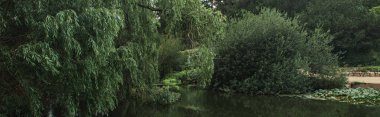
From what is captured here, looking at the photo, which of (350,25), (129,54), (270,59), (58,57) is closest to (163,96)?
(129,54)

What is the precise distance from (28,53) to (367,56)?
28869 mm

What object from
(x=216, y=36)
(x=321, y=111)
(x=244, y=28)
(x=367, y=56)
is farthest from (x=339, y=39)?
(x=216, y=36)

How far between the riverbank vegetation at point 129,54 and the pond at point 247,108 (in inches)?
23.1

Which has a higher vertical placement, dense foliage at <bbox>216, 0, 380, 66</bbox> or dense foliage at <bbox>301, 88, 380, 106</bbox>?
dense foliage at <bbox>216, 0, 380, 66</bbox>

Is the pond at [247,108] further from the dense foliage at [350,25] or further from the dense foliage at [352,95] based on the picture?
the dense foliage at [350,25]

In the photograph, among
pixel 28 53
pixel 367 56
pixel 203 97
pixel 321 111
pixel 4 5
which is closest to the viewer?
pixel 28 53

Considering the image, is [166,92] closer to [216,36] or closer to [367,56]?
[216,36]

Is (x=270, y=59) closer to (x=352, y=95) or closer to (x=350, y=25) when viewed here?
(x=352, y=95)

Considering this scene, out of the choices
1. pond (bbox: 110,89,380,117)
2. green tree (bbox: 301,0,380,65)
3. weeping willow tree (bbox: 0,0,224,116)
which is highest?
green tree (bbox: 301,0,380,65)

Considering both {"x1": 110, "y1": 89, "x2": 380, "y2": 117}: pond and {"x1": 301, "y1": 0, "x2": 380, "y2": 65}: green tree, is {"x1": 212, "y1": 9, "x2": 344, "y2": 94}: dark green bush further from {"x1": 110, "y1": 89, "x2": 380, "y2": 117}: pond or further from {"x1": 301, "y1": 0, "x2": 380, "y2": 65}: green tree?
{"x1": 301, "y1": 0, "x2": 380, "y2": 65}: green tree

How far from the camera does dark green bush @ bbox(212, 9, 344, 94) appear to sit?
18.7 meters

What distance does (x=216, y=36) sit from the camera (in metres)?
12.1

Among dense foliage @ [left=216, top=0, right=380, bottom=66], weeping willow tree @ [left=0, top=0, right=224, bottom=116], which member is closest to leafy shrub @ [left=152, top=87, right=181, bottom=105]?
weeping willow tree @ [left=0, top=0, right=224, bottom=116]

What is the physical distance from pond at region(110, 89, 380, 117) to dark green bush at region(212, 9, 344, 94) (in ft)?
5.49
